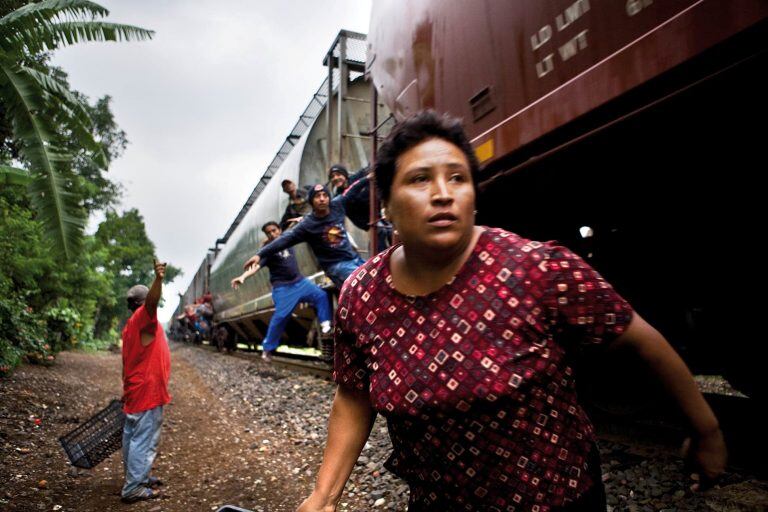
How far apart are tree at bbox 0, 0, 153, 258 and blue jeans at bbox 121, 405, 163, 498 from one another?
2.38 m

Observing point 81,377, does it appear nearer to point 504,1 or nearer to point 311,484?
point 311,484

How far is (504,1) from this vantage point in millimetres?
2604

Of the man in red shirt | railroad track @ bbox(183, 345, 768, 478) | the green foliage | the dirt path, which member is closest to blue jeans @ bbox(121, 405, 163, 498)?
the man in red shirt

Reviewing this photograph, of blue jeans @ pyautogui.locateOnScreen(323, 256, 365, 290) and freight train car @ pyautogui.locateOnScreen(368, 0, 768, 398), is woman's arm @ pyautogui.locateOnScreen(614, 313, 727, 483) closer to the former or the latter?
freight train car @ pyautogui.locateOnScreen(368, 0, 768, 398)

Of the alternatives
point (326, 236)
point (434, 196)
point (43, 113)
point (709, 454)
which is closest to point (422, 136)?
point (434, 196)

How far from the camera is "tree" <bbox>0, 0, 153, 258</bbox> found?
5.00 metres

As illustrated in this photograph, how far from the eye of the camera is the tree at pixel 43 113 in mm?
5004

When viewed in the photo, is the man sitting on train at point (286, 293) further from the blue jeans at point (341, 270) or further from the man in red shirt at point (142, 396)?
the man in red shirt at point (142, 396)

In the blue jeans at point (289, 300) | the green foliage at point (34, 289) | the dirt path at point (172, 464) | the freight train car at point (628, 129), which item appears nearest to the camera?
the freight train car at point (628, 129)

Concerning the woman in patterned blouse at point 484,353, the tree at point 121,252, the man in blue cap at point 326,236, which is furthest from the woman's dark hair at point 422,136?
the tree at point 121,252

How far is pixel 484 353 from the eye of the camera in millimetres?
957

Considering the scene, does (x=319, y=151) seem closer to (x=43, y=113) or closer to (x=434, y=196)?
(x=43, y=113)

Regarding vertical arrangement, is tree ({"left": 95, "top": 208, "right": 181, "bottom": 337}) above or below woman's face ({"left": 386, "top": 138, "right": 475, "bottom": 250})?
above

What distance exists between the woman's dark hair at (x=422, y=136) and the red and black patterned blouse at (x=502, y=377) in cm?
25
